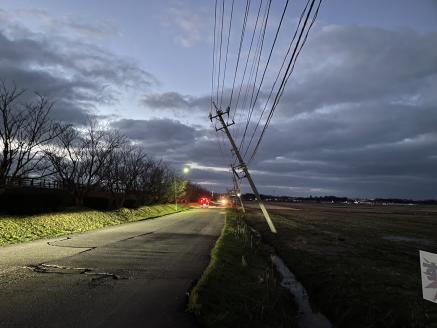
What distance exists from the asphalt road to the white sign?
386 centimetres

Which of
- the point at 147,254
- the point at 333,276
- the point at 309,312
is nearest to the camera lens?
the point at 309,312

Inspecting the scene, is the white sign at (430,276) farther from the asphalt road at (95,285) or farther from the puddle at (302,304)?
the puddle at (302,304)

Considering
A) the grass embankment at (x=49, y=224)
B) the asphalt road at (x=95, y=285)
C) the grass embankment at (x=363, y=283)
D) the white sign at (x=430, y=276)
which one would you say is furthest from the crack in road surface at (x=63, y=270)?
the white sign at (x=430, y=276)

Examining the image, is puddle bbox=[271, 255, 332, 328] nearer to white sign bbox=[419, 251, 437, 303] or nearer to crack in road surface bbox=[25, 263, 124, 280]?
white sign bbox=[419, 251, 437, 303]

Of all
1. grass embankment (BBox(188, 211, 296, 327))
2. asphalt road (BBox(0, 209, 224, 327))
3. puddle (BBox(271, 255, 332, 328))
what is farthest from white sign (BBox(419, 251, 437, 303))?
puddle (BBox(271, 255, 332, 328))

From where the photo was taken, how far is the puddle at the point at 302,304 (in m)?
10.6

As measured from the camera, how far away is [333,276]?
15.5 metres

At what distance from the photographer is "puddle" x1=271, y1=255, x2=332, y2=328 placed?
10617mm

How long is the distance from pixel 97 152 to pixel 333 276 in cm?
3052

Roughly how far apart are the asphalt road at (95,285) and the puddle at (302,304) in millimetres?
2894

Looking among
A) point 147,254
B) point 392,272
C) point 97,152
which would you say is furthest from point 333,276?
point 97,152

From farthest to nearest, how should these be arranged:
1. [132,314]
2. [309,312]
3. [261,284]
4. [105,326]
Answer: [261,284] < [309,312] < [132,314] < [105,326]

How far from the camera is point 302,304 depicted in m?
12.5

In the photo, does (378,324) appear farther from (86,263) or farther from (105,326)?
(86,263)
